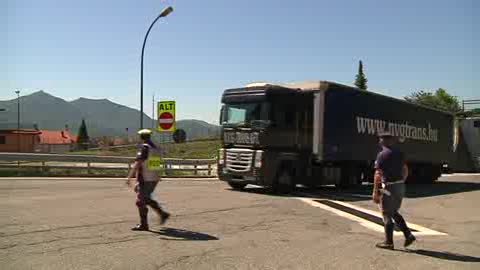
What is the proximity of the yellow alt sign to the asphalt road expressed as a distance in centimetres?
906

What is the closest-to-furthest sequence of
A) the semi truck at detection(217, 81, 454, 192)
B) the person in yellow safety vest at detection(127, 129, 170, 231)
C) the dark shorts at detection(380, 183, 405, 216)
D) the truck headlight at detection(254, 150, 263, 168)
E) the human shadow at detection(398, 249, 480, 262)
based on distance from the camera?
1. the human shadow at detection(398, 249, 480, 262)
2. the dark shorts at detection(380, 183, 405, 216)
3. the person in yellow safety vest at detection(127, 129, 170, 231)
4. the truck headlight at detection(254, 150, 263, 168)
5. the semi truck at detection(217, 81, 454, 192)

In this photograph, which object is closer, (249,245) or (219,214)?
(249,245)

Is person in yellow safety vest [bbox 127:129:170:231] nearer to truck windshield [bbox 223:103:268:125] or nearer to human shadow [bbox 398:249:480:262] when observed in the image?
human shadow [bbox 398:249:480:262]

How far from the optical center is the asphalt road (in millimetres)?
7875

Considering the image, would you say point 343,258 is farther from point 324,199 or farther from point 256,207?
point 324,199

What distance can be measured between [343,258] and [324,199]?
956cm

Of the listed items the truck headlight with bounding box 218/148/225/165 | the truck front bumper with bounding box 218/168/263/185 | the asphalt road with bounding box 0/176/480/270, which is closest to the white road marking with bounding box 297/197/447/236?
the asphalt road with bounding box 0/176/480/270

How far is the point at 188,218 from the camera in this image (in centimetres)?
1188

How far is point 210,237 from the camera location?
9.76 meters

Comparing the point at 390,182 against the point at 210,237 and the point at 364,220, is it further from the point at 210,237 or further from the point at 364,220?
the point at 364,220

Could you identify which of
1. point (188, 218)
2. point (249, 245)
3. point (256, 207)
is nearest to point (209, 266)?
point (249, 245)

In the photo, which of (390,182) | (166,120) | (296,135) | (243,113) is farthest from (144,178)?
(166,120)

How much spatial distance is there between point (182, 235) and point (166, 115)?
15.6 meters

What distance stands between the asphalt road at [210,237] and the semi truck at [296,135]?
319 centimetres
